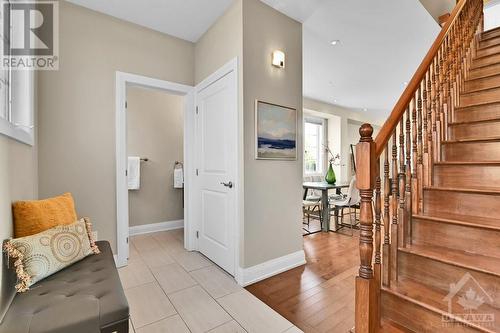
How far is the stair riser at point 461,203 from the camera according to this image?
1486 millimetres

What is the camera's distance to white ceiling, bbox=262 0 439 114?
2.58 metres

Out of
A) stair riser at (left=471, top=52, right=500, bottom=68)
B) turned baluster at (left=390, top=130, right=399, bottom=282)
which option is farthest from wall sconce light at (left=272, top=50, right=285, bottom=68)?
stair riser at (left=471, top=52, right=500, bottom=68)

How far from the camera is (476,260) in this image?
132 centimetres

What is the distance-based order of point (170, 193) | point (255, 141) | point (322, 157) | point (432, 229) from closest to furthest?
point (432, 229) < point (255, 141) < point (170, 193) < point (322, 157)

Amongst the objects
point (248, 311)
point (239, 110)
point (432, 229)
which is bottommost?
point (248, 311)

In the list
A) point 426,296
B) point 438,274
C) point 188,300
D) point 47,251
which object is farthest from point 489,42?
point 47,251

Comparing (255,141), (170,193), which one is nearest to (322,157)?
(170,193)

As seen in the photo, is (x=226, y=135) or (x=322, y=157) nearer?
(x=226, y=135)

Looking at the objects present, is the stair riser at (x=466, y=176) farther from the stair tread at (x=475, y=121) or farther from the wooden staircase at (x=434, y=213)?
the stair tread at (x=475, y=121)

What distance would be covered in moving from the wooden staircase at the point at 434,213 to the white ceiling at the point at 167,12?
2.08 m

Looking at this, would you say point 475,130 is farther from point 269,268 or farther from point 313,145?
point 313,145

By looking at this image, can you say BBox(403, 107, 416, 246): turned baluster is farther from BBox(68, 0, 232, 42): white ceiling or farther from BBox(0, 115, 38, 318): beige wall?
BBox(0, 115, 38, 318): beige wall

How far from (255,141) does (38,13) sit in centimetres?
231

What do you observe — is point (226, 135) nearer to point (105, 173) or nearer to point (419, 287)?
point (105, 173)
